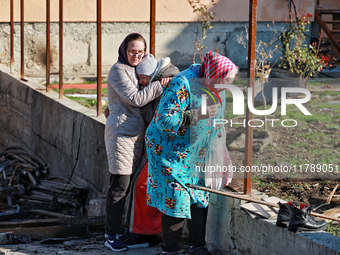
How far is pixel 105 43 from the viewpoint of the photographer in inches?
444

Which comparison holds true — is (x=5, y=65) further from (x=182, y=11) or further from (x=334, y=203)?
(x=334, y=203)

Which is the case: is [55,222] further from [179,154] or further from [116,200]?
[179,154]

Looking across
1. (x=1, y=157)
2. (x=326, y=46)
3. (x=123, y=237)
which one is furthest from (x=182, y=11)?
(x=123, y=237)

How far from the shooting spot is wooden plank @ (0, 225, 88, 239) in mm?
5023

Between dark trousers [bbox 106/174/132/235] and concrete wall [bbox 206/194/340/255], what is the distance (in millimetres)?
781

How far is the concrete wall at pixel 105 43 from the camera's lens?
11.0 m

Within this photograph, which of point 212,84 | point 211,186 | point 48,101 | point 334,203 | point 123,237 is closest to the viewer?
point 212,84

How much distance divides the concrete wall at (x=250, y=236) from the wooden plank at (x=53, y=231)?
5.33ft

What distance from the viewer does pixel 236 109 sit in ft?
12.2

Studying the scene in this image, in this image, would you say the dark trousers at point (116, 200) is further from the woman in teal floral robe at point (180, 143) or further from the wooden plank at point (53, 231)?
the wooden plank at point (53, 231)

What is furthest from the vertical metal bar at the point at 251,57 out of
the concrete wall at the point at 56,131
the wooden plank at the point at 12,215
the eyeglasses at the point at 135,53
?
the wooden plank at the point at 12,215

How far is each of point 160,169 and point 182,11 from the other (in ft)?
28.4

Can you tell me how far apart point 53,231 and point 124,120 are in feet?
5.61

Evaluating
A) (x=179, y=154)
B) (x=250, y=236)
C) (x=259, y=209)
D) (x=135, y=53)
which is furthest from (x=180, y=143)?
(x=135, y=53)
